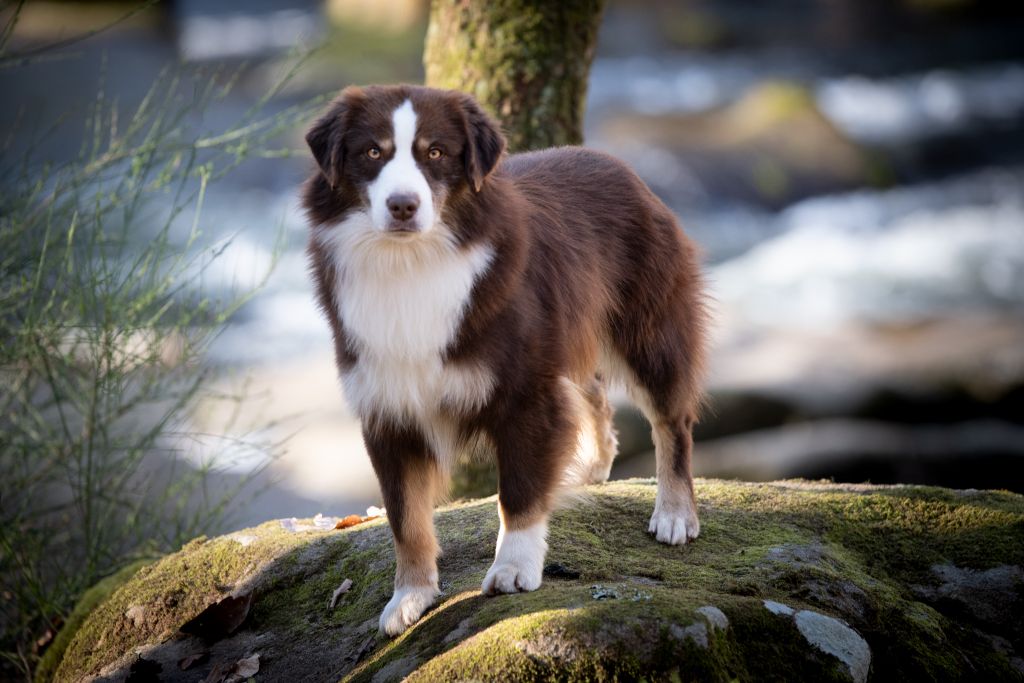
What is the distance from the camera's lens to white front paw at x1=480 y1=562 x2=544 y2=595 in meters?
3.54

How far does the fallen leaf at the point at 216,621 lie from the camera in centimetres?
419

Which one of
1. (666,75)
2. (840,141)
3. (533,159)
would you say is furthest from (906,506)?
(666,75)

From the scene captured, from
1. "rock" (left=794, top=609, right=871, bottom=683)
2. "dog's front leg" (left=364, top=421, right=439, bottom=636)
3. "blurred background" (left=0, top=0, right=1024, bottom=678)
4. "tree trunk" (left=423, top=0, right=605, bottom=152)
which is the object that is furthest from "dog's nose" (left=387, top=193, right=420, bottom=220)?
"tree trunk" (left=423, top=0, right=605, bottom=152)

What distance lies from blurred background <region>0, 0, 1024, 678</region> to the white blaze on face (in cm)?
107

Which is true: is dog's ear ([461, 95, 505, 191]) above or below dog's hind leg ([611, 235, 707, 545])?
above

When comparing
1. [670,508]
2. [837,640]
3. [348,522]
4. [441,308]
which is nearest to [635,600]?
[837,640]

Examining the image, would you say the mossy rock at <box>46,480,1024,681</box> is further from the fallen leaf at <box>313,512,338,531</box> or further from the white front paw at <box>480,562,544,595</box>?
the fallen leaf at <box>313,512,338,531</box>

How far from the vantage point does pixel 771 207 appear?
43.1 ft

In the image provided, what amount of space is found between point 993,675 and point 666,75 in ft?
46.4

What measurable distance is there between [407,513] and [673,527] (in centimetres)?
108

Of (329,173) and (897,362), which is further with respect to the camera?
(897,362)

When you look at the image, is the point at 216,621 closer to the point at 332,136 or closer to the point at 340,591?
the point at 340,591

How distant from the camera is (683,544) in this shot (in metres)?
4.12

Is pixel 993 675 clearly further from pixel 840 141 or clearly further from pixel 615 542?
pixel 840 141
